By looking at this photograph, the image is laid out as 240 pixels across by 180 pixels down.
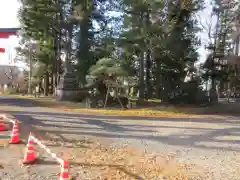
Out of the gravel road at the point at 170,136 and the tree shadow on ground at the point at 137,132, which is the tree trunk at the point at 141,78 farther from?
the tree shadow on ground at the point at 137,132

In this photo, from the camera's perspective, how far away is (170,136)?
1068 centimetres

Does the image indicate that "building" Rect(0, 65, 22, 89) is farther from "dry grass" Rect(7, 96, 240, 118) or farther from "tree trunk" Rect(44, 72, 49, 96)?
"dry grass" Rect(7, 96, 240, 118)

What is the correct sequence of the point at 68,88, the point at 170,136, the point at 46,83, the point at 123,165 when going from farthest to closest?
1. the point at 46,83
2. the point at 68,88
3. the point at 170,136
4. the point at 123,165

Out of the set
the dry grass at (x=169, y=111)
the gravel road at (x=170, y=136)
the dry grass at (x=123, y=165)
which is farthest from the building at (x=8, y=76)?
the dry grass at (x=123, y=165)

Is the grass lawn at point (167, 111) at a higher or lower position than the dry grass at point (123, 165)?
higher

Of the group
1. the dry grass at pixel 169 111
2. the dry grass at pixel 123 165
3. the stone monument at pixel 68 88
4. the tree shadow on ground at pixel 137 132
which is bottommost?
the dry grass at pixel 123 165

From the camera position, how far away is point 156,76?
75.7 ft

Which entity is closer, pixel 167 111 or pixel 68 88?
pixel 167 111

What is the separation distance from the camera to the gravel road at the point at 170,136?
7.34 meters

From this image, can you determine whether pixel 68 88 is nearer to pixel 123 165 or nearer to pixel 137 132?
pixel 137 132

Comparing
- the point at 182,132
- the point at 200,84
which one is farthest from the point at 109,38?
the point at 182,132

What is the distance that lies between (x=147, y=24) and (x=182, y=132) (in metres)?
12.0

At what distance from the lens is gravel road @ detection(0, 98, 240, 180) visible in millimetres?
7336

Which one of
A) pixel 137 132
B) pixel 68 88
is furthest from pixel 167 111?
pixel 68 88
